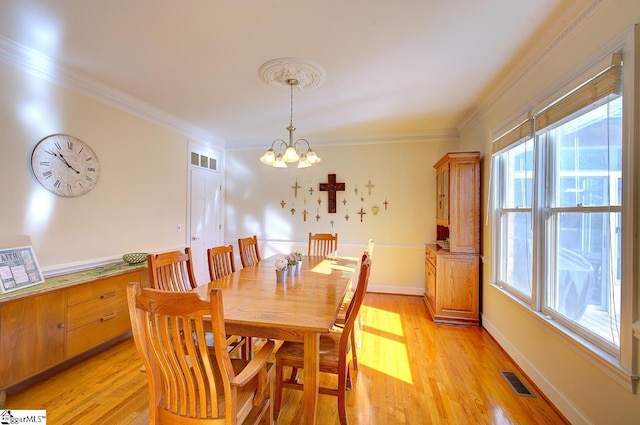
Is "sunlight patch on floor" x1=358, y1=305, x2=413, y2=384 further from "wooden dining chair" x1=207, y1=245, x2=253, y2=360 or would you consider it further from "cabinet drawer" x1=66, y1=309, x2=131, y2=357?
"cabinet drawer" x1=66, y1=309, x2=131, y2=357

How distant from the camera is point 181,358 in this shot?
1137 millimetres

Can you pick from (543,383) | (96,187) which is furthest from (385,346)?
(96,187)

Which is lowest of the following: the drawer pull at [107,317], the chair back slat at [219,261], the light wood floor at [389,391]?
the light wood floor at [389,391]

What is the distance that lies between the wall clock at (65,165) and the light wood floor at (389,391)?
1646 millimetres

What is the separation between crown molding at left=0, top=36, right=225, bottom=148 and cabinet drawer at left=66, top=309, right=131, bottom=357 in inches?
88.2

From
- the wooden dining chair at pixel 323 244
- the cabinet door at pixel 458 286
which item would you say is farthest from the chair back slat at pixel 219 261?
the cabinet door at pixel 458 286

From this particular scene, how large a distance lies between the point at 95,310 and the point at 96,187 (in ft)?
4.17

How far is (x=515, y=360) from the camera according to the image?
8.25ft

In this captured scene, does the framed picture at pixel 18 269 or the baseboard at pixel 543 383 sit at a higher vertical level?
the framed picture at pixel 18 269

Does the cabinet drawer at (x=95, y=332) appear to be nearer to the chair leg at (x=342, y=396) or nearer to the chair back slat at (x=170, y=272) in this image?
the chair back slat at (x=170, y=272)

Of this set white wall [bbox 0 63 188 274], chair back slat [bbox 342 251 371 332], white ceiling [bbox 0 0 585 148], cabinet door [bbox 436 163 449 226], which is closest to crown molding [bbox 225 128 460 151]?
cabinet door [bbox 436 163 449 226]

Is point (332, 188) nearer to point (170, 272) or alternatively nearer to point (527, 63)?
point (527, 63)

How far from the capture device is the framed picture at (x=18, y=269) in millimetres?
2016

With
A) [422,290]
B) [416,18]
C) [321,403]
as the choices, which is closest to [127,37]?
[416,18]
